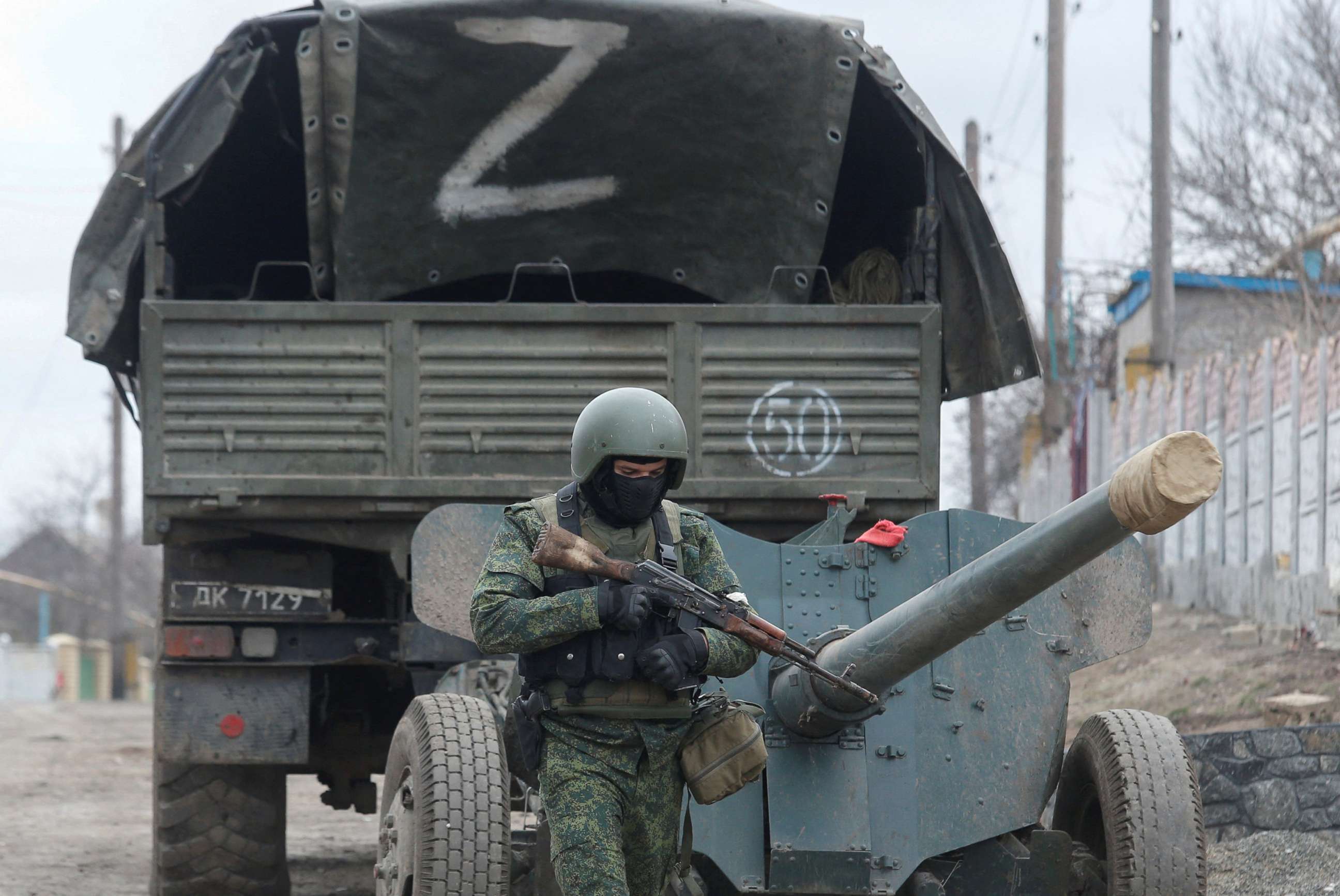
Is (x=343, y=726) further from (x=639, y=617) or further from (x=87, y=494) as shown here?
(x=87, y=494)

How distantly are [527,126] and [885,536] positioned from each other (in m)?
2.27

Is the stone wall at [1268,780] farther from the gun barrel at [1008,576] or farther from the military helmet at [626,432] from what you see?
the military helmet at [626,432]

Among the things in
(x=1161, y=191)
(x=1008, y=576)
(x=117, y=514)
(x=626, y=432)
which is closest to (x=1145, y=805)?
(x=1008, y=576)

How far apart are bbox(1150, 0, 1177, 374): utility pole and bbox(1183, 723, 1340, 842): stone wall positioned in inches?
410

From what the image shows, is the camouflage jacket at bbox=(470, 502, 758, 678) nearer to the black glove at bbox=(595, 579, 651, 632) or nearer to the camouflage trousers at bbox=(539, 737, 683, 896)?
the black glove at bbox=(595, 579, 651, 632)

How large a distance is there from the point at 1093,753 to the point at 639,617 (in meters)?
1.66

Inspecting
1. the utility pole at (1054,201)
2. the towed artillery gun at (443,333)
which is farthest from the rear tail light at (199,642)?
the utility pole at (1054,201)

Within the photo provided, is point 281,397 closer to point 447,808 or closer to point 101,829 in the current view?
point 447,808

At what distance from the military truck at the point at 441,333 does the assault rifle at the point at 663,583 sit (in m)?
2.20

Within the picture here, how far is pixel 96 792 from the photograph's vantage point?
42.8ft

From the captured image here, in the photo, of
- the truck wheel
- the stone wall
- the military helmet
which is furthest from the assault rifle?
the stone wall

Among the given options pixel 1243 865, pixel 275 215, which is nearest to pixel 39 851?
pixel 275 215

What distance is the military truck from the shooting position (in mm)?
6582

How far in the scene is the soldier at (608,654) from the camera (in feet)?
14.0
